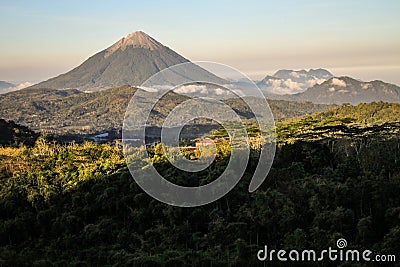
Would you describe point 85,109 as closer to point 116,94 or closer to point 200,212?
point 116,94

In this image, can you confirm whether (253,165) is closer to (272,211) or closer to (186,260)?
(272,211)

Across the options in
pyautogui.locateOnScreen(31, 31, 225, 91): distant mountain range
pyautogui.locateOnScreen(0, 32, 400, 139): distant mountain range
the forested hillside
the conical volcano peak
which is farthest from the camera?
the conical volcano peak

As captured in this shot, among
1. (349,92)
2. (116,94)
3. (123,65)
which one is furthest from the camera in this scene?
(349,92)

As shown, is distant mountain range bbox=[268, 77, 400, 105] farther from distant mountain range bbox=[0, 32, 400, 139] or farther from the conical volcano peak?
the conical volcano peak

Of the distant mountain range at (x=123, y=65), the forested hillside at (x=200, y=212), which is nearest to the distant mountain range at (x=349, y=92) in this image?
the distant mountain range at (x=123, y=65)

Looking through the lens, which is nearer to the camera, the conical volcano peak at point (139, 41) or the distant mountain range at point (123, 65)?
the distant mountain range at point (123, 65)

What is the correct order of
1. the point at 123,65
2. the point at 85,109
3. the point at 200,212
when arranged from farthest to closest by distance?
the point at 123,65 → the point at 85,109 → the point at 200,212

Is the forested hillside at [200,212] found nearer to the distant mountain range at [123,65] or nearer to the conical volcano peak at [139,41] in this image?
the distant mountain range at [123,65]

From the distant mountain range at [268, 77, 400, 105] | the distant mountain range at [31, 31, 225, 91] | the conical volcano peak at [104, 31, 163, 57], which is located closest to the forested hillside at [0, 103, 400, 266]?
the distant mountain range at [31, 31, 225, 91]

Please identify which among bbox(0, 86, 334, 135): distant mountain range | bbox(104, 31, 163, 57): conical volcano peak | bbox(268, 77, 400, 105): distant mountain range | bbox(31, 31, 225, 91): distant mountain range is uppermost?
bbox(104, 31, 163, 57): conical volcano peak

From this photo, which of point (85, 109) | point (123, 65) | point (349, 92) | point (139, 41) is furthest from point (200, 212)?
point (349, 92)
